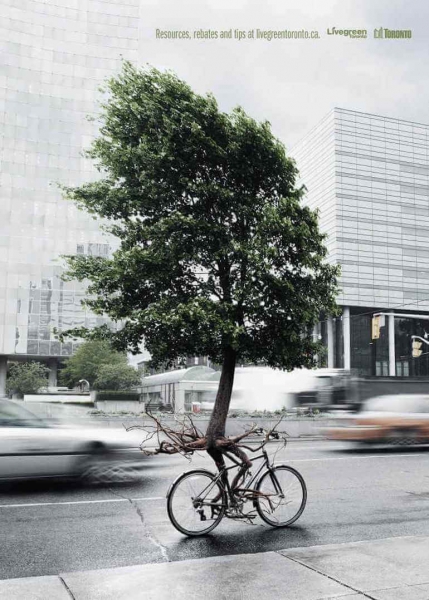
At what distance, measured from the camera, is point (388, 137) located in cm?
7550

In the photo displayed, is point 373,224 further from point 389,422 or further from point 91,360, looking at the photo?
point 389,422

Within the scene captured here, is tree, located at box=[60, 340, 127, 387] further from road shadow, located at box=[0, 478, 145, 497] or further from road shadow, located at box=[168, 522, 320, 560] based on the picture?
road shadow, located at box=[168, 522, 320, 560]

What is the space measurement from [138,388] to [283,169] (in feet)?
150

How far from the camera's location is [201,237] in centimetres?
2069

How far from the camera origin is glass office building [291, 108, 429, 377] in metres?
71.4

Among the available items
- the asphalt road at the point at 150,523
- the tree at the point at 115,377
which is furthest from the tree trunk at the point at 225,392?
the tree at the point at 115,377

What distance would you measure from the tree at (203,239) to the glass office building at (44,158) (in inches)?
1919

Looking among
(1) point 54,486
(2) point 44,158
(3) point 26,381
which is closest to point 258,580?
(1) point 54,486

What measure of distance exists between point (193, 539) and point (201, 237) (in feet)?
49.2

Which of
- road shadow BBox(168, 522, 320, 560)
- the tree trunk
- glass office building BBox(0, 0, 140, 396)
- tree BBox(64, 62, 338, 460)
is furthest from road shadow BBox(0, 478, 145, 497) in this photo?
glass office building BBox(0, 0, 140, 396)

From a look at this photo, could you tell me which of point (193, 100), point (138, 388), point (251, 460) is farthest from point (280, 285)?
point (138, 388)

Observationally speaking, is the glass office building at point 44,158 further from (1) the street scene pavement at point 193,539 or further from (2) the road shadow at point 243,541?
(2) the road shadow at point 243,541

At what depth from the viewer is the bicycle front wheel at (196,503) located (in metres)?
6.29

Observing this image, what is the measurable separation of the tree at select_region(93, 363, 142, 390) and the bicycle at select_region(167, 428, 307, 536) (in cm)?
5220
